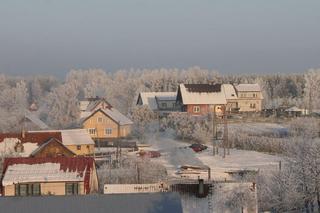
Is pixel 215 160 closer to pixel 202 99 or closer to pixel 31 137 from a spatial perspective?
pixel 31 137

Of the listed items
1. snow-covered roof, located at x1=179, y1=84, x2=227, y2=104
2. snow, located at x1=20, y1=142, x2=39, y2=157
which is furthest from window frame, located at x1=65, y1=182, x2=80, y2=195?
snow-covered roof, located at x1=179, y1=84, x2=227, y2=104

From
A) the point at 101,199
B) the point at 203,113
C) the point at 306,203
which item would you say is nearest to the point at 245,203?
the point at 306,203

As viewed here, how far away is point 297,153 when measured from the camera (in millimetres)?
21906

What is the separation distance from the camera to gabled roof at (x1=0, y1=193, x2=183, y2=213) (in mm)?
15094

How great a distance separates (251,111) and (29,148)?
31950mm

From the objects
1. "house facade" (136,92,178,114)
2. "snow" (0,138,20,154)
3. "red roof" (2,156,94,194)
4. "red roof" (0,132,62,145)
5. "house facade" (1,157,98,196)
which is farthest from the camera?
"house facade" (136,92,178,114)

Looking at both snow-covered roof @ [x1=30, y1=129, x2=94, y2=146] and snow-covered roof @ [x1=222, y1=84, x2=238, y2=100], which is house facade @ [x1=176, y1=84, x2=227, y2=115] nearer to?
snow-covered roof @ [x1=222, y1=84, x2=238, y2=100]

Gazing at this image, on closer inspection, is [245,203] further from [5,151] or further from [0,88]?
[0,88]

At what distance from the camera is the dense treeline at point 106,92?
59.7 m

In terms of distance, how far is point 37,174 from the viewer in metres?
23.3

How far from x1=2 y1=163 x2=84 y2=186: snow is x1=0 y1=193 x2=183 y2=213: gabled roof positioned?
7.76 metres

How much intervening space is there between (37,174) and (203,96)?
116ft

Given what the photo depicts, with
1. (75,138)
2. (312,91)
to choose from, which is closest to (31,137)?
(75,138)

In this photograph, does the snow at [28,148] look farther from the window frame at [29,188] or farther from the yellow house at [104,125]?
the yellow house at [104,125]
